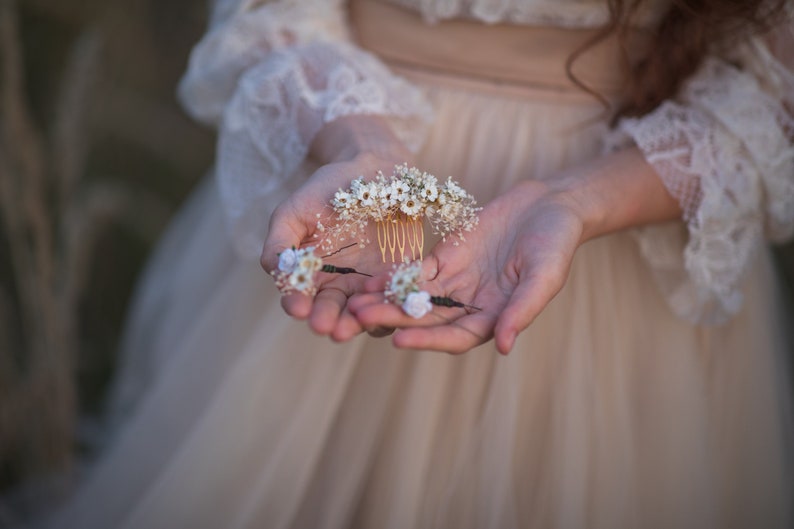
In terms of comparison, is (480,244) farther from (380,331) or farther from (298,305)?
(298,305)

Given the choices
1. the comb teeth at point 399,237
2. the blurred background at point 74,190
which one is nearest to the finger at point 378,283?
the comb teeth at point 399,237

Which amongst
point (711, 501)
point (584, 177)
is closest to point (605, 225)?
point (584, 177)

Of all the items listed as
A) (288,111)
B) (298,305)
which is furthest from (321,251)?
(288,111)

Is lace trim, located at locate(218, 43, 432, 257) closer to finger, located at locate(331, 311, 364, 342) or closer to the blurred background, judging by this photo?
finger, located at locate(331, 311, 364, 342)


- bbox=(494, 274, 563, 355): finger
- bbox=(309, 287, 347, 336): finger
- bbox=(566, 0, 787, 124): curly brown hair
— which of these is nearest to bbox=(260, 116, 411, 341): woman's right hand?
bbox=(309, 287, 347, 336): finger

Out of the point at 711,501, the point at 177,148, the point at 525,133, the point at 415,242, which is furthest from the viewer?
the point at 177,148

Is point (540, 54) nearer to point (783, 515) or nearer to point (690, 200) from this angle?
point (690, 200)

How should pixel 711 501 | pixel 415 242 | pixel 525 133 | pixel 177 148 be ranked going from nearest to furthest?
1. pixel 415 242
2. pixel 711 501
3. pixel 525 133
4. pixel 177 148

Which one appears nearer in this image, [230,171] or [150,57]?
[230,171]
